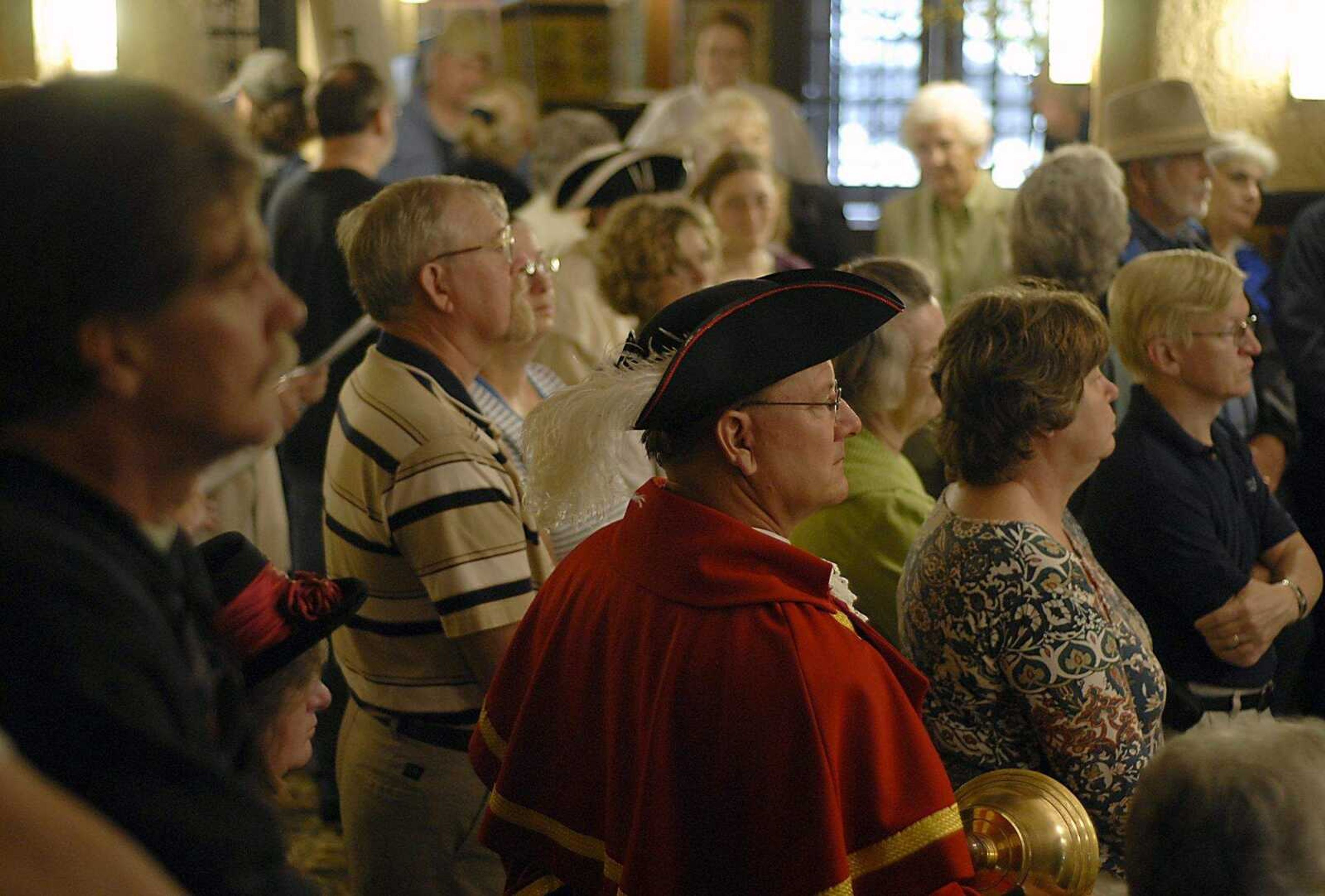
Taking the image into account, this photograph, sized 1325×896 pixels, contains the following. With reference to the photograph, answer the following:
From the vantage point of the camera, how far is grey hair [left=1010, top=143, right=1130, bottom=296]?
4.02 metres

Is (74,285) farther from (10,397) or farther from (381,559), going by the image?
(381,559)

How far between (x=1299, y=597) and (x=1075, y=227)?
4.45ft

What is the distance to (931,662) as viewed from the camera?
235 centimetres

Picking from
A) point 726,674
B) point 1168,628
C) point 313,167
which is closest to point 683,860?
point 726,674

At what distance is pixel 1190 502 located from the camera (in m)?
2.99

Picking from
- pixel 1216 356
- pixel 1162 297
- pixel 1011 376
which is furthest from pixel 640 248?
pixel 1011 376

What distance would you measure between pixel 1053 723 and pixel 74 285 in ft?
5.56

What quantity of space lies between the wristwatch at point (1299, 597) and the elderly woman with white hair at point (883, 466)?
2.83 feet

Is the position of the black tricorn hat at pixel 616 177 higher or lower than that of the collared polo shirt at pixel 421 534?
higher

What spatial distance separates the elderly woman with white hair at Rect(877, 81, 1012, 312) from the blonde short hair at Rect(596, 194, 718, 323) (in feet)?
5.86

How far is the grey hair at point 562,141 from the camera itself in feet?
19.4

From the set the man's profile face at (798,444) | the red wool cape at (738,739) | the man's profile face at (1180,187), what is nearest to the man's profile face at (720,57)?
the man's profile face at (1180,187)

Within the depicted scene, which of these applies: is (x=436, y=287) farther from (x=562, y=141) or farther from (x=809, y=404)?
(x=562, y=141)

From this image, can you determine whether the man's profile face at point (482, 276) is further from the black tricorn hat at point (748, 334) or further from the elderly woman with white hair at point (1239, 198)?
the elderly woman with white hair at point (1239, 198)
